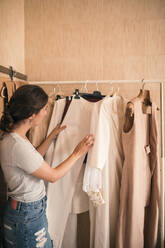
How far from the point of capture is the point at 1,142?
3.33 feet

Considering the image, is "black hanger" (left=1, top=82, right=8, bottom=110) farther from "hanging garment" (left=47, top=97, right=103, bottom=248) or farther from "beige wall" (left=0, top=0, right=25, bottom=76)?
"hanging garment" (left=47, top=97, right=103, bottom=248)

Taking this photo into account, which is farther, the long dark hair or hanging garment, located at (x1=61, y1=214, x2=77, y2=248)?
hanging garment, located at (x1=61, y1=214, x2=77, y2=248)

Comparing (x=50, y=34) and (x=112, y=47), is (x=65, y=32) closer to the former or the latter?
(x=50, y=34)

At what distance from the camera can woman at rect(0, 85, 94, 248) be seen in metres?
0.99

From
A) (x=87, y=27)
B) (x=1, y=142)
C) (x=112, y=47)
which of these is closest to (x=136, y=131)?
(x=1, y=142)

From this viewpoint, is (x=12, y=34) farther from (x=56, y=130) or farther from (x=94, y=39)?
(x=56, y=130)

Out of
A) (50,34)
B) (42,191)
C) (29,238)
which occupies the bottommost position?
(29,238)

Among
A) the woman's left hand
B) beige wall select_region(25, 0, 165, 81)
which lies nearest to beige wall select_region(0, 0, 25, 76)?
A: beige wall select_region(25, 0, 165, 81)

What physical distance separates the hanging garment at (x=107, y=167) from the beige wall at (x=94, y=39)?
52cm

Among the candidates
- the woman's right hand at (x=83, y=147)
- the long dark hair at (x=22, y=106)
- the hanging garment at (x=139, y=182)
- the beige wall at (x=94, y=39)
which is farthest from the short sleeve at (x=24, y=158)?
the beige wall at (x=94, y=39)

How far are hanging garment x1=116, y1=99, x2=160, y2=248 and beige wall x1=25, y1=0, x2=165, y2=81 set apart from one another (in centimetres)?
60

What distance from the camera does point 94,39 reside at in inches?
67.3

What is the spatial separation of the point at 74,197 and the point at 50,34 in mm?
1347

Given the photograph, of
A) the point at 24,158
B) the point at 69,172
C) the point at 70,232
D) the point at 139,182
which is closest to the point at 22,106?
the point at 24,158
